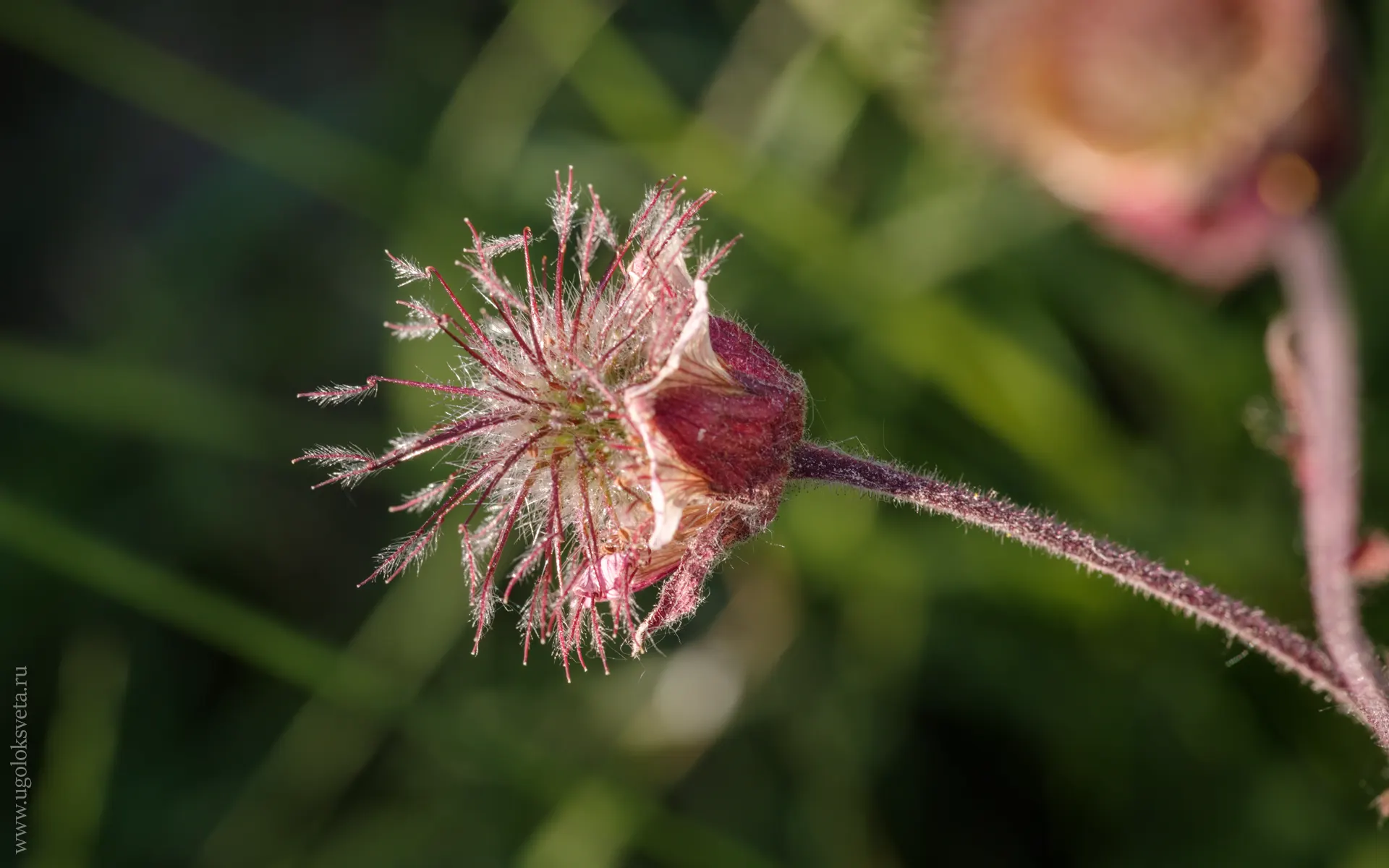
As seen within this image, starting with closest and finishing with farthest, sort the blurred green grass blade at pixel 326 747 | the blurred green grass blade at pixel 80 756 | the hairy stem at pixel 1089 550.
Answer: the hairy stem at pixel 1089 550
the blurred green grass blade at pixel 80 756
the blurred green grass blade at pixel 326 747

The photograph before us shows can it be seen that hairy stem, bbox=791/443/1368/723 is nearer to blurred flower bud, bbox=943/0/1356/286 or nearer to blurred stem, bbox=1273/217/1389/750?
blurred stem, bbox=1273/217/1389/750

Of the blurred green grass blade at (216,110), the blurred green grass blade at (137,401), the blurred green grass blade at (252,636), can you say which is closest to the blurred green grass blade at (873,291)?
the blurred green grass blade at (216,110)

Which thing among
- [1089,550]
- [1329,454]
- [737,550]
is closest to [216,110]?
[737,550]

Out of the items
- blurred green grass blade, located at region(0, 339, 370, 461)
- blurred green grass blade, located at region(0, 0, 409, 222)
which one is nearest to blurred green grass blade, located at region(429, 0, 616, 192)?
blurred green grass blade, located at region(0, 0, 409, 222)

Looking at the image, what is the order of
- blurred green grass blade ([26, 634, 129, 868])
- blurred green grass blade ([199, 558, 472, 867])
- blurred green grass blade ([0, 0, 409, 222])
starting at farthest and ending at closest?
blurred green grass blade ([0, 0, 409, 222]) → blurred green grass blade ([199, 558, 472, 867]) → blurred green grass blade ([26, 634, 129, 868])

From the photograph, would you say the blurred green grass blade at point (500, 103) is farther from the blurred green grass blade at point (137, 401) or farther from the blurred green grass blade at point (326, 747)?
the blurred green grass blade at point (326, 747)

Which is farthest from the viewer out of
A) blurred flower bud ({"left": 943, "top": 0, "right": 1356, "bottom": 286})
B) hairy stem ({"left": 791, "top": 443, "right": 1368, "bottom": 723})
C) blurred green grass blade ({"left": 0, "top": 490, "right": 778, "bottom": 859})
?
blurred green grass blade ({"left": 0, "top": 490, "right": 778, "bottom": 859})

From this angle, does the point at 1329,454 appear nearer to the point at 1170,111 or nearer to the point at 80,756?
the point at 1170,111
